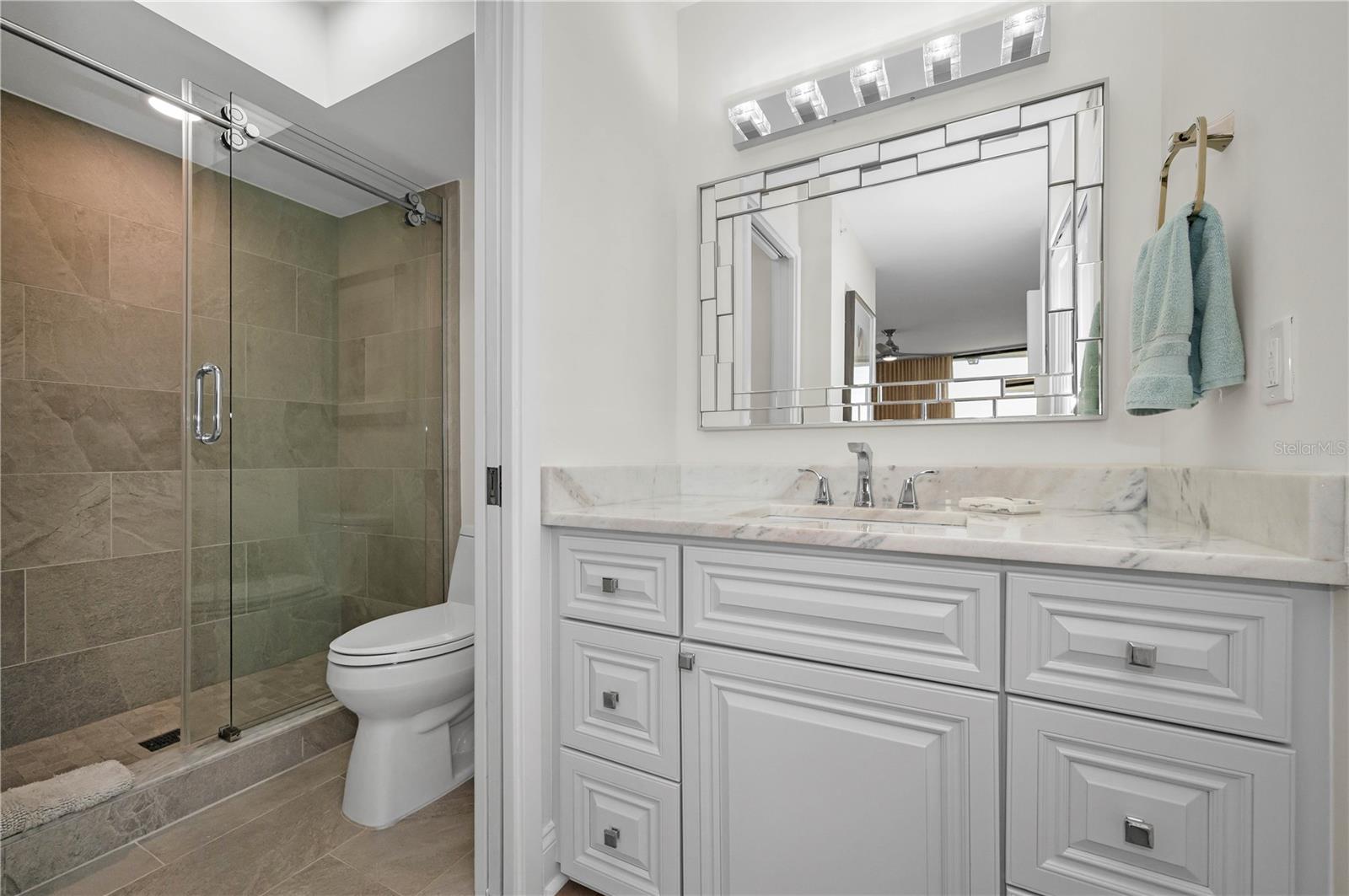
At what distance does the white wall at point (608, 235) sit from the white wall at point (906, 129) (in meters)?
0.07

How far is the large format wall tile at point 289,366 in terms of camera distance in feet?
6.22

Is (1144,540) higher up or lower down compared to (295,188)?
lower down

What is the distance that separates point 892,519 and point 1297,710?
0.70 metres

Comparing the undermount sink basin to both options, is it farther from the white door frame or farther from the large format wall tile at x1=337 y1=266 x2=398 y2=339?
the large format wall tile at x1=337 y1=266 x2=398 y2=339

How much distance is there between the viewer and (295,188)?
1.96 m

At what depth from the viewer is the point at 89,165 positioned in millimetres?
2000

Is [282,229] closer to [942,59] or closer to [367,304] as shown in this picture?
[367,304]

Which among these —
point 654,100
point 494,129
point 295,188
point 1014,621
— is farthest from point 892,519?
point 295,188

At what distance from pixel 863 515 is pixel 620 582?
59 cm

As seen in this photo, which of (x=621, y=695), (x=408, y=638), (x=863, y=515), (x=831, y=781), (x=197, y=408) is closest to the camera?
(x=831, y=781)

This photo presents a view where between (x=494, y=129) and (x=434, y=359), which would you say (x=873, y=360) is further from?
(x=434, y=359)

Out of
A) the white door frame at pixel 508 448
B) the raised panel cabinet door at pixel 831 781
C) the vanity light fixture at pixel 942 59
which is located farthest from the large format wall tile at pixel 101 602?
the vanity light fixture at pixel 942 59

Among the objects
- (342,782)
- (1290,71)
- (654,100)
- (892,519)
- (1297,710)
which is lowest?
(342,782)

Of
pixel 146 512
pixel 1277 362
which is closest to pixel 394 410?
pixel 146 512
